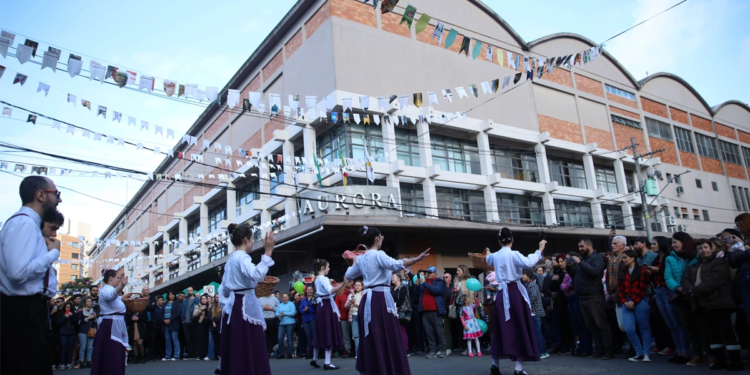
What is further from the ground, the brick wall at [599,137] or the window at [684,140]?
the window at [684,140]

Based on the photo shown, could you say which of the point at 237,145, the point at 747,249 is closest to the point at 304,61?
the point at 237,145

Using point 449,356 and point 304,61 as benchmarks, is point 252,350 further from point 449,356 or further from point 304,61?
point 304,61

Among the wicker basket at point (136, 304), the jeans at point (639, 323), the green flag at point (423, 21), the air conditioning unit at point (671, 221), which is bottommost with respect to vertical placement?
the jeans at point (639, 323)

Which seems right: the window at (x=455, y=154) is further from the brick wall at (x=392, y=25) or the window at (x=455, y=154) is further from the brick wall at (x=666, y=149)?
the brick wall at (x=666, y=149)

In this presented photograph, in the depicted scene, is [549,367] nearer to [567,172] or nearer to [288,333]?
[288,333]

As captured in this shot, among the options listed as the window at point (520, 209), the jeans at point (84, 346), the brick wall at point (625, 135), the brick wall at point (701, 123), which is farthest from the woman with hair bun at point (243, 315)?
the brick wall at point (701, 123)

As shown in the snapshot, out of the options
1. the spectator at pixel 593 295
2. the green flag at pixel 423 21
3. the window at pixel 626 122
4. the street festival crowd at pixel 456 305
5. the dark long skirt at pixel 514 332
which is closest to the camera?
the street festival crowd at pixel 456 305

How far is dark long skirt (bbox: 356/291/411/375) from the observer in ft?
20.2

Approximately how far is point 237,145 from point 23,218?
2717cm

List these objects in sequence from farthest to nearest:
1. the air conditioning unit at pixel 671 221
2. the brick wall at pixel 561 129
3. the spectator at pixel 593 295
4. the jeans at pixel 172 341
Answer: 1. the air conditioning unit at pixel 671 221
2. the brick wall at pixel 561 129
3. the jeans at pixel 172 341
4. the spectator at pixel 593 295

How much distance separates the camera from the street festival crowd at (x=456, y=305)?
12.9ft

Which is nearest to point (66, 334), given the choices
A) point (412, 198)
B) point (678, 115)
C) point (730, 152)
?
point (412, 198)

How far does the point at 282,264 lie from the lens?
2441 centimetres

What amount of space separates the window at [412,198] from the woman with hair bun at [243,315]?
1650 cm
